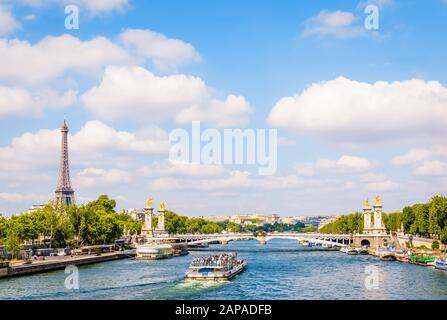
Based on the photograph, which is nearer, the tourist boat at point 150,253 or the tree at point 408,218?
the tourist boat at point 150,253

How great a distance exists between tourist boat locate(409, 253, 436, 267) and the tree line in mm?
3530

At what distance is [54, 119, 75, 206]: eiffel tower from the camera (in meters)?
89.5

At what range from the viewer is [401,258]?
59219 mm

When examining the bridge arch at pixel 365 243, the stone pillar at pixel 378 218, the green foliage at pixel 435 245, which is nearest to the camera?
the green foliage at pixel 435 245

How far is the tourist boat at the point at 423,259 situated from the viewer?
50625 millimetres

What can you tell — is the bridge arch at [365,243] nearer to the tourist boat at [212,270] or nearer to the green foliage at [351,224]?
the green foliage at [351,224]

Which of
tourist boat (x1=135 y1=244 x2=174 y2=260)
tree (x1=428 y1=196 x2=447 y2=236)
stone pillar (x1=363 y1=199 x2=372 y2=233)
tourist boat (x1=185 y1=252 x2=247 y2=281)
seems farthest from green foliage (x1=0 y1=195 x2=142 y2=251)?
stone pillar (x1=363 y1=199 x2=372 y2=233)

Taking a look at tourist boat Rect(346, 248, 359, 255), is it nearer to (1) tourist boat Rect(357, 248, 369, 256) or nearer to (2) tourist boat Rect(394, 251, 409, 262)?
(1) tourist boat Rect(357, 248, 369, 256)

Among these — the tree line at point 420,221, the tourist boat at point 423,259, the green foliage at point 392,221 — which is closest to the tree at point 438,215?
the tree line at point 420,221

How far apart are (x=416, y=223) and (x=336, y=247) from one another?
21.2 m

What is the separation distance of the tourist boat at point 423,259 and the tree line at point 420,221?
353cm

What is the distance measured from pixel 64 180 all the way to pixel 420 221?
169 ft

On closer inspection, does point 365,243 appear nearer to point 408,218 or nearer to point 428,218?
point 408,218
